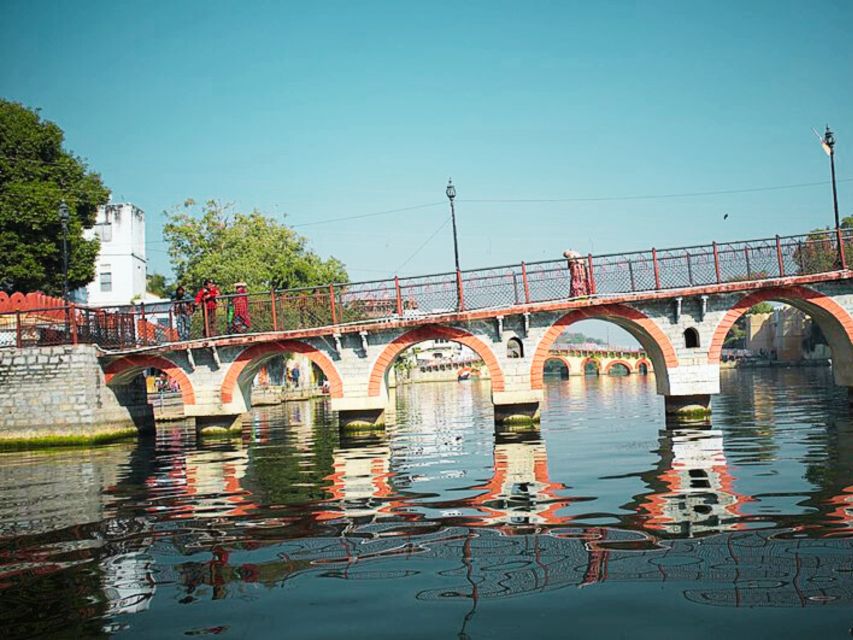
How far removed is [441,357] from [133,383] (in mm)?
Answer: 105083

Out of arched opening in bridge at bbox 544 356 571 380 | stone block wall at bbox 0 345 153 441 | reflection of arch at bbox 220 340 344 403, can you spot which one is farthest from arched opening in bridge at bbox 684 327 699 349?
arched opening in bridge at bbox 544 356 571 380

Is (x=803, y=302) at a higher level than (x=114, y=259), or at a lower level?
lower

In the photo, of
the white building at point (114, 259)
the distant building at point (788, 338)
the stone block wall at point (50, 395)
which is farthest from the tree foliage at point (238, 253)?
the distant building at point (788, 338)

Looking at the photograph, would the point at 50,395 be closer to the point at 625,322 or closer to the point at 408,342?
the point at 408,342

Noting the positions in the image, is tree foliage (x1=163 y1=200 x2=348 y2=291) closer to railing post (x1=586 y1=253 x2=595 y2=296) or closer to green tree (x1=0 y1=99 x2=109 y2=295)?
green tree (x1=0 y1=99 x2=109 y2=295)

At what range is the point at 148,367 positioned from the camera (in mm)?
Answer: 23875

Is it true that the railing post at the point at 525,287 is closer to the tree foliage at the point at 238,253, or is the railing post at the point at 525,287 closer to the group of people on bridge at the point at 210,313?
the group of people on bridge at the point at 210,313

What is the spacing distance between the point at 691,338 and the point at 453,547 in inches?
630

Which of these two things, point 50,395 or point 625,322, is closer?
point 625,322

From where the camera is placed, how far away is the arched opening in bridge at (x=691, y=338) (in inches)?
838

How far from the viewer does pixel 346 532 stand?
26.8 ft

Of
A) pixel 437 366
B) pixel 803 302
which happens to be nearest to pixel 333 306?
pixel 803 302

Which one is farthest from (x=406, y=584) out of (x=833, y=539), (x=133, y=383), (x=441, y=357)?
(x=441, y=357)

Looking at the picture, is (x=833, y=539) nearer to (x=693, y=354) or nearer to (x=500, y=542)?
(x=500, y=542)
